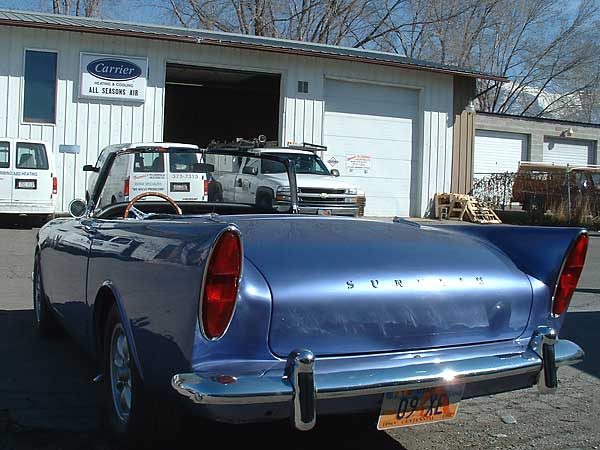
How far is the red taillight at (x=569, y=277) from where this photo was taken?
3.71 meters

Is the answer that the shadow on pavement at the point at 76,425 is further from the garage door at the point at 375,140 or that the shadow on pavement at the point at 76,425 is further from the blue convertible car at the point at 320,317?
the garage door at the point at 375,140

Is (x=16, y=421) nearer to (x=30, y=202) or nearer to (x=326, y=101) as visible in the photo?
(x=30, y=202)

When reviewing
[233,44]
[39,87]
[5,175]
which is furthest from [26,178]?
[233,44]

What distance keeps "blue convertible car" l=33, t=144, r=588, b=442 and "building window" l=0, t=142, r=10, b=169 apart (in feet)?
42.1

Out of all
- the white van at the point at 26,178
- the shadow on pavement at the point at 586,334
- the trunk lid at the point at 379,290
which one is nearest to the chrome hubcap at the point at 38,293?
the trunk lid at the point at 379,290

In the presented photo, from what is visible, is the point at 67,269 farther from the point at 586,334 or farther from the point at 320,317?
the point at 586,334

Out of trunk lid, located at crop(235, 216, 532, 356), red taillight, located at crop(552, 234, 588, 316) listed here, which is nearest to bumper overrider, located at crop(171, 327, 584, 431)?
trunk lid, located at crop(235, 216, 532, 356)

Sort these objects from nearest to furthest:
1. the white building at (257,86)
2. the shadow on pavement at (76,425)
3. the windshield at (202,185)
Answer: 1. the shadow on pavement at (76,425)
2. the windshield at (202,185)
3. the white building at (257,86)

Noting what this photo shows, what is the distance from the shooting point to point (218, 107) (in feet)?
103

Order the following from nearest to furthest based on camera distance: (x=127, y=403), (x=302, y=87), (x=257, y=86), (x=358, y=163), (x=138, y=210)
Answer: (x=127, y=403), (x=138, y=210), (x=302, y=87), (x=358, y=163), (x=257, y=86)

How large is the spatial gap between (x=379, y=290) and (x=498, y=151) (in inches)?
1284

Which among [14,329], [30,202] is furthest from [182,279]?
[30,202]

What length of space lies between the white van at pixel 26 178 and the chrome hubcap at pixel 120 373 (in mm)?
12895

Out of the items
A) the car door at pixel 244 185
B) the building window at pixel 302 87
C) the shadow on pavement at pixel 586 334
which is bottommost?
the shadow on pavement at pixel 586 334
